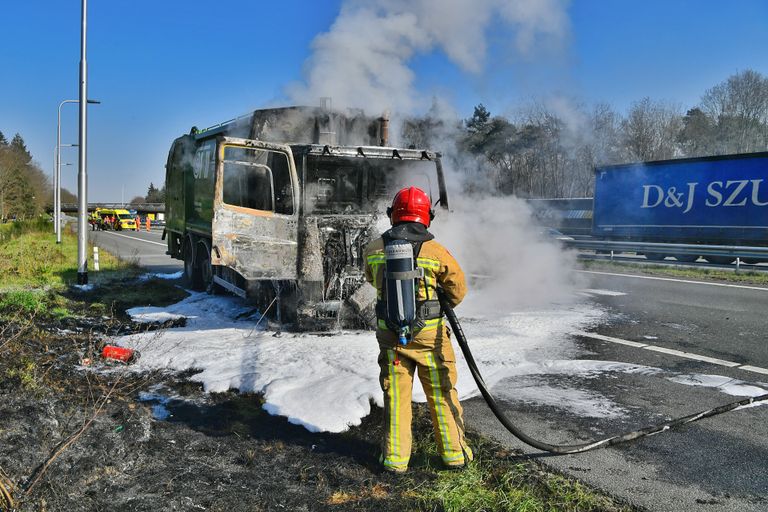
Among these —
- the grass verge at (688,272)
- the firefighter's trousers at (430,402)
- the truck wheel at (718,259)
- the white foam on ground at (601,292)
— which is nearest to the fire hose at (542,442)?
the firefighter's trousers at (430,402)

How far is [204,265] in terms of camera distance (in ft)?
35.0

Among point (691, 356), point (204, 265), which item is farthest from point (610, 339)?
point (204, 265)

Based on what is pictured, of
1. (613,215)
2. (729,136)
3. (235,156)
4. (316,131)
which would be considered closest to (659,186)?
(613,215)

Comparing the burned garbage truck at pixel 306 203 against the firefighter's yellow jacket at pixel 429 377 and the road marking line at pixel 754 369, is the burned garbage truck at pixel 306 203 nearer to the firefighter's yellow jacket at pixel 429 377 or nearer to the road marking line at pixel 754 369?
A: the firefighter's yellow jacket at pixel 429 377

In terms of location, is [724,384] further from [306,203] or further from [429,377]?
[306,203]

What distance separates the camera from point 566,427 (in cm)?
440

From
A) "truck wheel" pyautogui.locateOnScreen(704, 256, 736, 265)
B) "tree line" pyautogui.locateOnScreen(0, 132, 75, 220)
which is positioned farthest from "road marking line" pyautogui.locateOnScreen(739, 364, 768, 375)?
"tree line" pyautogui.locateOnScreen(0, 132, 75, 220)

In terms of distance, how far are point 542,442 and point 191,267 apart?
8702mm

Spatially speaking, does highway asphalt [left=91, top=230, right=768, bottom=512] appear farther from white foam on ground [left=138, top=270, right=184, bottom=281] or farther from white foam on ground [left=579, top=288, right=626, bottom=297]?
white foam on ground [left=138, top=270, right=184, bottom=281]

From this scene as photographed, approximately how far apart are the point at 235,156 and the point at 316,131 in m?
1.70

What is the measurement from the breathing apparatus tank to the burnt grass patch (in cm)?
91

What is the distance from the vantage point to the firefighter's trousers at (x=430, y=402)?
3570 mm

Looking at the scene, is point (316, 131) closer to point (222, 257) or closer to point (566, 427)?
point (222, 257)

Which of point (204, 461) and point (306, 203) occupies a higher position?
point (306, 203)
